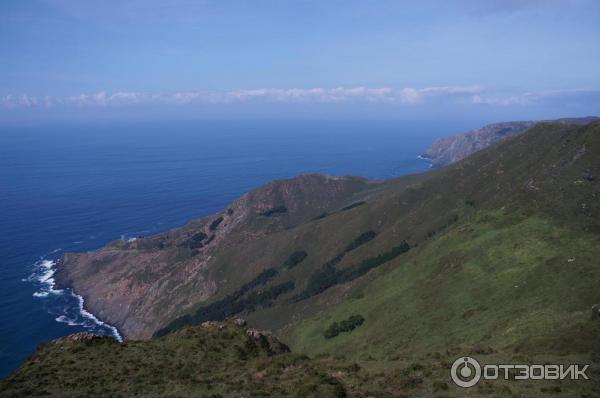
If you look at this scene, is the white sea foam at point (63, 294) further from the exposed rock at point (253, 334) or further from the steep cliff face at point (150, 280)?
the exposed rock at point (253, 334)

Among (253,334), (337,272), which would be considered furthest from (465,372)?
(337,272)

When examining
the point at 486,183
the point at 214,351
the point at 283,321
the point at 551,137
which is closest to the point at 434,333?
the point at 214,351

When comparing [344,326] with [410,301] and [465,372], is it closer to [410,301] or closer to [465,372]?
[410,301]

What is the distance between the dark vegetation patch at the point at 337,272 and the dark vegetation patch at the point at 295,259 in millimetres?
14691

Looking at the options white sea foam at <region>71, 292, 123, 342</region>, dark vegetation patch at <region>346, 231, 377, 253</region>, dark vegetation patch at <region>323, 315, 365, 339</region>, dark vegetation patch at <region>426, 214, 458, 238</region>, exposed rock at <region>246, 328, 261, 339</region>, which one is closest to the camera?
exposed rock at <region>246, 328, 261, 339</region>

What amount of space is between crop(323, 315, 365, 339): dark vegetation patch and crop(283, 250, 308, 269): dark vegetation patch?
73540 mm

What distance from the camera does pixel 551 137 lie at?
429ft

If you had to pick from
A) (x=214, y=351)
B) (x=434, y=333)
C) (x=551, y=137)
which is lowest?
(x=434, y=333)

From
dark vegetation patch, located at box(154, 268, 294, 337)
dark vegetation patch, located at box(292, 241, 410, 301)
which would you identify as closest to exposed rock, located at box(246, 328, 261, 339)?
dark vegetation patch, located at box(292, 241, 410, 301)

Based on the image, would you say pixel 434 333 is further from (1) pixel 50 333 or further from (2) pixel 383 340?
(1) pixel 50 333

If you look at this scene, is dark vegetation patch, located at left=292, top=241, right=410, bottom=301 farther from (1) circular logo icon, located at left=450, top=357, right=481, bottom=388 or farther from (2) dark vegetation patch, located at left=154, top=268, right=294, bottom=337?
(1) circular logo icon, located at left=450, top=357, right=481, bottom=388

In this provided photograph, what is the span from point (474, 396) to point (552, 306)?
29.2 metres

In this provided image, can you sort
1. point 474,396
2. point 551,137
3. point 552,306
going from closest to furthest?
point 474,396, point 552,306, point 551,137

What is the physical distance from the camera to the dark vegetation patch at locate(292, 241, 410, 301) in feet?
397
